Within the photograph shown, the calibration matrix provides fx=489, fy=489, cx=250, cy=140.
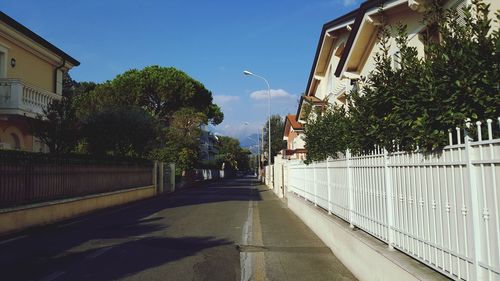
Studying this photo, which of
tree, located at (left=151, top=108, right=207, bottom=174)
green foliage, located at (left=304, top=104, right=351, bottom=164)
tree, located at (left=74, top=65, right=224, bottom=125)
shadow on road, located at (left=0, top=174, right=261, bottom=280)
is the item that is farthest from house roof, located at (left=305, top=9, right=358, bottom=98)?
tree, located at (left=74, top=65, right=224, bottom=125)

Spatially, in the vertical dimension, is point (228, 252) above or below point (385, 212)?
below

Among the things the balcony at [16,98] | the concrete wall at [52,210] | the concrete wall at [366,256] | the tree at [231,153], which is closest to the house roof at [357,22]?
the concrete wall at [366,256]

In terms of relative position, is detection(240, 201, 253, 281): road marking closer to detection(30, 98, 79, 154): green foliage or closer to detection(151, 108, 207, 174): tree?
detection(30, 98, 79, 154): green foliage

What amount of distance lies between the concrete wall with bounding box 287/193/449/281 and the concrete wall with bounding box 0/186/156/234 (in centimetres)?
760

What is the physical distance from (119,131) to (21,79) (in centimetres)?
597

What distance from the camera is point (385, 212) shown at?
6559 millimetres

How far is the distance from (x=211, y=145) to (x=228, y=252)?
11656 centimetres

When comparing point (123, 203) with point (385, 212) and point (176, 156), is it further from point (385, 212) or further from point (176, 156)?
point (176, 156)

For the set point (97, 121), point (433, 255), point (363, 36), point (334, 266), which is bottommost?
point (334, 266)

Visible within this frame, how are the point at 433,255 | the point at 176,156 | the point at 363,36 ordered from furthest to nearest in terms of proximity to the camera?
the point at 176,156 → the point at 363,36 → the point at 433,255

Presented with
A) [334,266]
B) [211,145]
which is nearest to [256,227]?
[334,266]

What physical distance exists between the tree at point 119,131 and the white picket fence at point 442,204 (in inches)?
729

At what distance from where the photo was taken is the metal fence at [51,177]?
41.2 feet

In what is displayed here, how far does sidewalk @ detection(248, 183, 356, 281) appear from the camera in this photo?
7.45 meters
